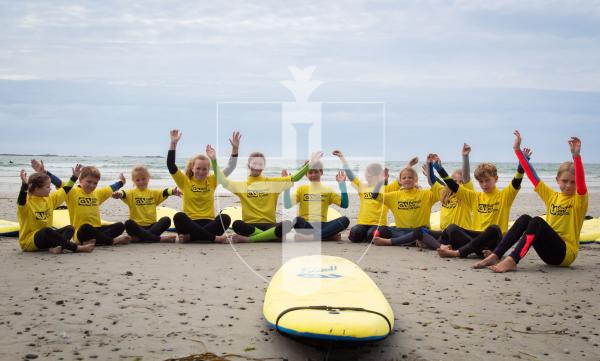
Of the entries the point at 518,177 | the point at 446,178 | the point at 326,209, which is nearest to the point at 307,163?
Answer: the point at 326,209

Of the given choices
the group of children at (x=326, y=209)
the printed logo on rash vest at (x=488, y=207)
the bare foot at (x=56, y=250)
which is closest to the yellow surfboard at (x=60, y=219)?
Answer: the group of children at (x=326, y=209)

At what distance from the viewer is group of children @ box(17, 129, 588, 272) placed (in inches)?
251

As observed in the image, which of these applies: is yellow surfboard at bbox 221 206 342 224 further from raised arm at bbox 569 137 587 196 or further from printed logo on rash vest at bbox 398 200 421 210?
raised arm at bbox 569 137 587 196

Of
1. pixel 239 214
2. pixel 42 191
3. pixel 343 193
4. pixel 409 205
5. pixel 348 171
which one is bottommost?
pixel 239 214

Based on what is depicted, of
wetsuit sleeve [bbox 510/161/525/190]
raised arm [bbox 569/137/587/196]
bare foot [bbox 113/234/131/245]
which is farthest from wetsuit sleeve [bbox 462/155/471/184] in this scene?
bare foot [bbox 113/234/131/245]

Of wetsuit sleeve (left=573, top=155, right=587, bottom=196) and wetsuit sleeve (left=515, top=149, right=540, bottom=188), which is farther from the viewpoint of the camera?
wetsuit sleeve (left=515, top=149, right=540, bottom=188)

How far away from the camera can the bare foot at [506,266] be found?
612 centimetres

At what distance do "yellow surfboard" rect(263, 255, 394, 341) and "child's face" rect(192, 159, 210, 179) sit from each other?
12.2 feet

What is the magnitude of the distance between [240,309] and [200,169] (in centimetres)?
414

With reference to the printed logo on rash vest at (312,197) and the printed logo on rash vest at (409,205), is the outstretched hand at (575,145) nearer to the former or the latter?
the printed logo on rash vest at (409,205)

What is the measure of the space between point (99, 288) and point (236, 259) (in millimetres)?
1971

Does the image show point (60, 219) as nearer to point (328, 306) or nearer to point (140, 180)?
point (140, 180)

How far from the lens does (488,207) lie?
7.17 meters

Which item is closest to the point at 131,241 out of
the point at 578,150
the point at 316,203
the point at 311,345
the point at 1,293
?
the point at 316,203
